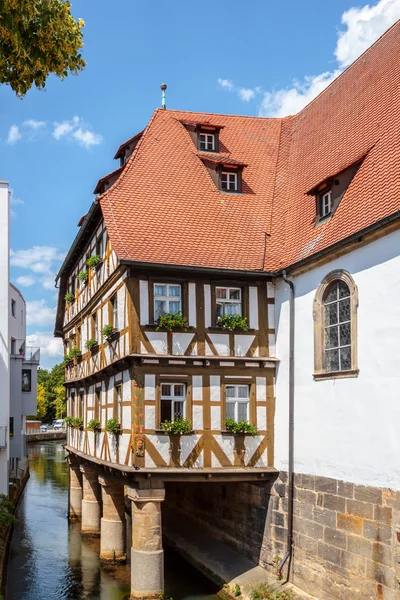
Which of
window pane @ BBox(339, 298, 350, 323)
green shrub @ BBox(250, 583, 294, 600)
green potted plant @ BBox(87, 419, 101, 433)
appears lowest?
green shrub @ BBox(250, 583, 294, 600)

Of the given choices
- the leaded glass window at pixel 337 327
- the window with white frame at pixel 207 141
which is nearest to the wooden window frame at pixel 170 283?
the leaded glass window at pixel 337 327

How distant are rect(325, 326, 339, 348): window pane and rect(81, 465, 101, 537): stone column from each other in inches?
438

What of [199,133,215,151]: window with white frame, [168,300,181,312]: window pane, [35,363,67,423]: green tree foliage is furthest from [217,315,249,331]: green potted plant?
[35,363,67,423]: green tree foliage

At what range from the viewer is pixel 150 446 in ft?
49.0

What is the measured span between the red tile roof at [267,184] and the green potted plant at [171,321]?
3.74 feet

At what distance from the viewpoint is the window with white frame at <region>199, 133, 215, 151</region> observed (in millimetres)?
19344

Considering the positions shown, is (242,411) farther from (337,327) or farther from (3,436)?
(3,436)

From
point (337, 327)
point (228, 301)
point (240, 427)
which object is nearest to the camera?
point (337, 327)

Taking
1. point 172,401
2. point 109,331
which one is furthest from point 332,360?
point 109,331

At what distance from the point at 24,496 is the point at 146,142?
18.3 metres

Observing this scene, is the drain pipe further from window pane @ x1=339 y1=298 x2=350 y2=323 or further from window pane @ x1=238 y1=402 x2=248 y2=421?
window pane @ x1=339 y1=298 x2=350 y2=323

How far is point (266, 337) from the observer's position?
16062 millimetres

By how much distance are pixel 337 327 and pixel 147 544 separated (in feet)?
19.2

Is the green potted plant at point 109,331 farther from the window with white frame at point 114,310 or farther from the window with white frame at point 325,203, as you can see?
the window with white frame at point 325,203
